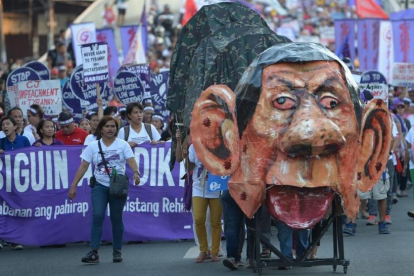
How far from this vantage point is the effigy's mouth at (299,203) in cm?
1190

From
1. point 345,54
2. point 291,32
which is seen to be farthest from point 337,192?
point 291,32

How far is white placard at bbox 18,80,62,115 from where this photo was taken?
842 inches

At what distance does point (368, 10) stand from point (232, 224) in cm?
2348

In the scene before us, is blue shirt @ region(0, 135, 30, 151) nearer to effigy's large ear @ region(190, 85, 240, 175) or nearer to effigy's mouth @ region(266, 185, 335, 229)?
effigy's large ear @ region(190, 85, 240, 175)

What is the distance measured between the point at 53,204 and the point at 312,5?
31.9 metres

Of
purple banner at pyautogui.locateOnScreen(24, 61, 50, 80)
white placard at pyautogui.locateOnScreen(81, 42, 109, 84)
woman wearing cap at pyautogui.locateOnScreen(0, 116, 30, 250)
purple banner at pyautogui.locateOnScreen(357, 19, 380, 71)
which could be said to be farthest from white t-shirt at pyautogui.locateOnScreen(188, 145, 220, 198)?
purple banner at pyautogui.locateOnScreen(357, 19, 380, 71)

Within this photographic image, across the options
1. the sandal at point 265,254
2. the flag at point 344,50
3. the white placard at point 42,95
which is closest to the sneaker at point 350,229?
the sandal at point 265,254

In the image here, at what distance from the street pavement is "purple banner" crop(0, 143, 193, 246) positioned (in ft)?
0.68

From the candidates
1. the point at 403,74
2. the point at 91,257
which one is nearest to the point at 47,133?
the point at 91,257

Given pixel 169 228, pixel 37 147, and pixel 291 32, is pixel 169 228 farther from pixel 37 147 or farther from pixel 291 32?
pixel 291 32

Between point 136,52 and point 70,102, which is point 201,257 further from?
point 136,52

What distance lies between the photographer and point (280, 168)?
460 inches

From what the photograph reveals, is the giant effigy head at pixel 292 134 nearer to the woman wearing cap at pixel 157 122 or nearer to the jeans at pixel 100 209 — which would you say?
the jeans at pixel 100 209

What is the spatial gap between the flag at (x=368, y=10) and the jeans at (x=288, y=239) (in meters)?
23.1
